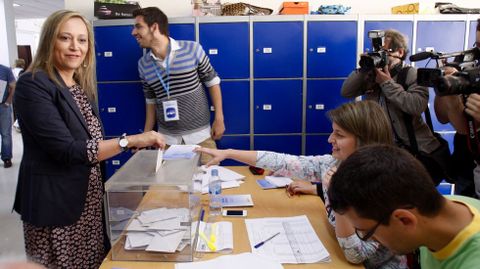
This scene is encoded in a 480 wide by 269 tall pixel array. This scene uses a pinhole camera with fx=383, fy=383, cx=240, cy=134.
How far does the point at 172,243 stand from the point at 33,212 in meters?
0.62

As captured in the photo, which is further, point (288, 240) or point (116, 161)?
point (116, 161)

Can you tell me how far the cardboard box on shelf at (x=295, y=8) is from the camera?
12.4ft

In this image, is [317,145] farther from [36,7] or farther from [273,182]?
[36,7]

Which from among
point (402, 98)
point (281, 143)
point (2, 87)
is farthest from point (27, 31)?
point (402, 98)

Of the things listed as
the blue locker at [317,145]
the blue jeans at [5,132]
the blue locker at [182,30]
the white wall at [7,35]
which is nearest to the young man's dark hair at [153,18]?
the blue locker at [182,30]

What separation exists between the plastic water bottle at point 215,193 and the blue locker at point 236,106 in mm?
1678

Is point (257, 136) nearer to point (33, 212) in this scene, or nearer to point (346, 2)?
point (346, 2)

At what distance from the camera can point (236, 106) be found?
12.7 feet

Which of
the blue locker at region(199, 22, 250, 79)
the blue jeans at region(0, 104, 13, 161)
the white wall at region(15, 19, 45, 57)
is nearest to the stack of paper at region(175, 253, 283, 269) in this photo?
the blue locker at region(199, 22, 250, 79)

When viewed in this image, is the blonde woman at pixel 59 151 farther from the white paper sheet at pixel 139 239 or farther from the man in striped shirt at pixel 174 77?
the man in striped shirt at pixel 174 77

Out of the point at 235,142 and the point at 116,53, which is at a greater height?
the point at 116,53

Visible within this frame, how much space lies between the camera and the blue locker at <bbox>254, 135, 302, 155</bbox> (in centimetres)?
394

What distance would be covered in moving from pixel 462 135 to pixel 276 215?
1200 millimetres

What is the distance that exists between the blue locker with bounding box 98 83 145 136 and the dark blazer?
7.52 ft
